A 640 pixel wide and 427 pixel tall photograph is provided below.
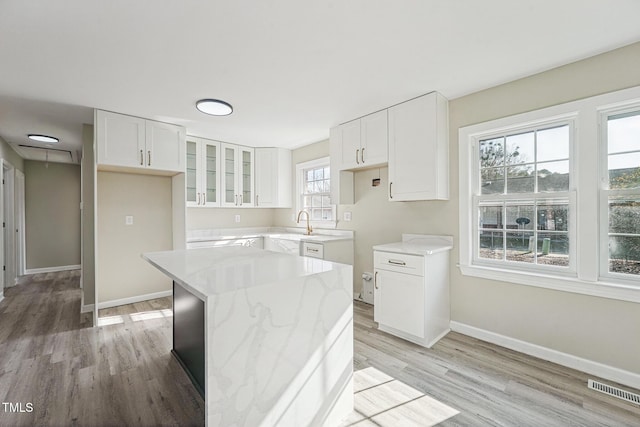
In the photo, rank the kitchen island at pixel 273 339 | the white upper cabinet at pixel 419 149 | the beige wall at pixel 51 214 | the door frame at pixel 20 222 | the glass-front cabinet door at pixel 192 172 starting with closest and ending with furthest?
1. the kitchen island at pixel 273 339
2. the white upper cabinet at pixel 419 149
3. the glass-front cabinet door at pixel 192 172
4. the door frame at pixel 20 222
5. the beige wall at pixel 51 214

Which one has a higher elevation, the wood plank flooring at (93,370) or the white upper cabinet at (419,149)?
the white upper cabinet at (419,149)

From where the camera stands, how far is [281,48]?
6.60ft

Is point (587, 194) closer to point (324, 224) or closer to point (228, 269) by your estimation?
point (228, 269)

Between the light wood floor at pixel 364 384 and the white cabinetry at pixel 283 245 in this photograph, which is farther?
the white cabinetry at pixel 283 245


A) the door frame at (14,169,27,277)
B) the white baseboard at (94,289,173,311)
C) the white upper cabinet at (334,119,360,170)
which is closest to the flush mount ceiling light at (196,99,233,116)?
the white upper cabinet at (334,119,360,170)

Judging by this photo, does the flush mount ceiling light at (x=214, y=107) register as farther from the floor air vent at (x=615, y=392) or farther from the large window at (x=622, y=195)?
the floor air vent at (x=615, y=392)

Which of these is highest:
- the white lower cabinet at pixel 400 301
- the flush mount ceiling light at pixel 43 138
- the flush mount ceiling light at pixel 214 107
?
the flush mount ceiling light at pixel 214 107

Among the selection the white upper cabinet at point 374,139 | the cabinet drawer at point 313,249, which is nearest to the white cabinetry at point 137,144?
the cabinet drawer at point 313,249

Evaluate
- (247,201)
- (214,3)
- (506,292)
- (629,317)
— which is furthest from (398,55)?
(247,201)

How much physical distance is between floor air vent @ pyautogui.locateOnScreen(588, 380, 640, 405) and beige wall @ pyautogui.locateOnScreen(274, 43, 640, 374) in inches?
7.1

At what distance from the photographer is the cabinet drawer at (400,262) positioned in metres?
2.54

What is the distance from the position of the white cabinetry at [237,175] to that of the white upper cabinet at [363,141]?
6.06 ft

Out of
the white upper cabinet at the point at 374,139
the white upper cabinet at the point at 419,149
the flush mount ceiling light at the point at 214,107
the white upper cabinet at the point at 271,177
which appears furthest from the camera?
the white upper cabinet at the point at 271,177

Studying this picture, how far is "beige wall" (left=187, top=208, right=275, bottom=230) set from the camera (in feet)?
15.4
